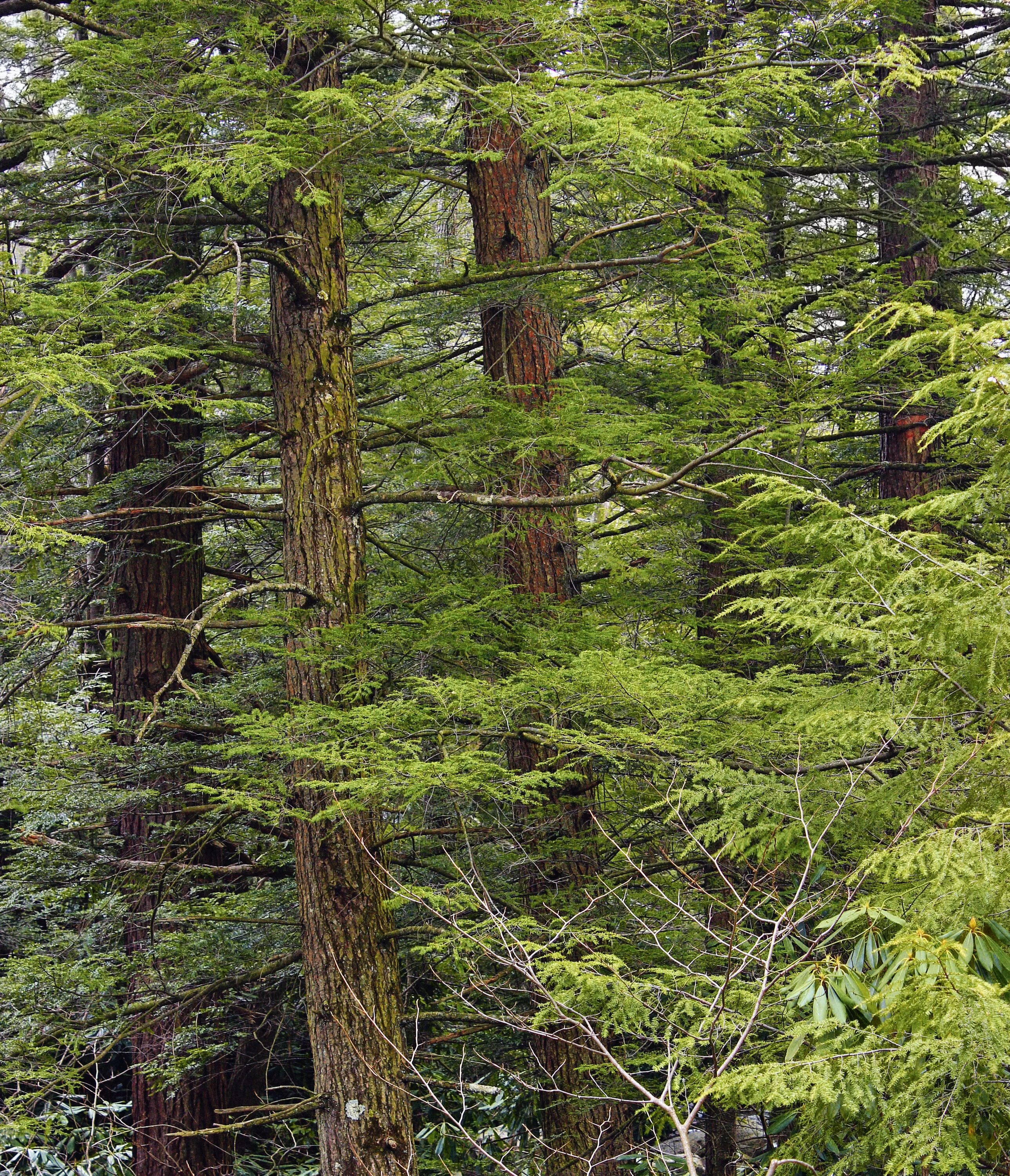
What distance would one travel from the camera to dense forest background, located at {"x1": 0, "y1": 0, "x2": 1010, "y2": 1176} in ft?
13.2

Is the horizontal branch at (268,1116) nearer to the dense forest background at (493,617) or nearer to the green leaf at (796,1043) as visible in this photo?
the dense forest background at (493,617)

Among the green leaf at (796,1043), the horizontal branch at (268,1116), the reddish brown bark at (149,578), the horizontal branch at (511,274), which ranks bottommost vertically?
the horizontal branch at (268,1116)

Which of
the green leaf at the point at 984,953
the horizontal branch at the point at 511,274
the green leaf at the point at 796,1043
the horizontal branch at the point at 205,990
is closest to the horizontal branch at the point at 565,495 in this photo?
the horizontal branch at the point at 511,274

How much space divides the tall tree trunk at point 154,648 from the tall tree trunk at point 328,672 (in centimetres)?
104

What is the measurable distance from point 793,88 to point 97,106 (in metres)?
4.04

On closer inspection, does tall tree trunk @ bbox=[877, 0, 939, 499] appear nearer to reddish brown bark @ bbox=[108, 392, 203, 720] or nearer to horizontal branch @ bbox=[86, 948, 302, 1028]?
reddish brown bark @ bbox=[108, 392, 203, 720]

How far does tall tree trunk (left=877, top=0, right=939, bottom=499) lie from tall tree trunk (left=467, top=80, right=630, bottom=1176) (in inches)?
144

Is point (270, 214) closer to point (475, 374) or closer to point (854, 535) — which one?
point (475, 374)

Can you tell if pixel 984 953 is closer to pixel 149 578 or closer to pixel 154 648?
pixel 154 648

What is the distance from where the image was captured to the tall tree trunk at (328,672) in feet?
18.9

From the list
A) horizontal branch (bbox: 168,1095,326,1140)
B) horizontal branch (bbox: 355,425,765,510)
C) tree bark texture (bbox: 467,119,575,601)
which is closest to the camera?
horizontal branch (bbox: 355,425,765,510)

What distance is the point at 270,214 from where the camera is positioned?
21.9 ft

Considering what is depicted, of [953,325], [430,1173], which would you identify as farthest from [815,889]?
[430,1173]

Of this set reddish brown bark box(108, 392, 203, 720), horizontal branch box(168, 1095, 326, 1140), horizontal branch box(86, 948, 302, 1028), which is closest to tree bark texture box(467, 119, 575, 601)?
reddish brown bark box(108, 392, 203, 720)
